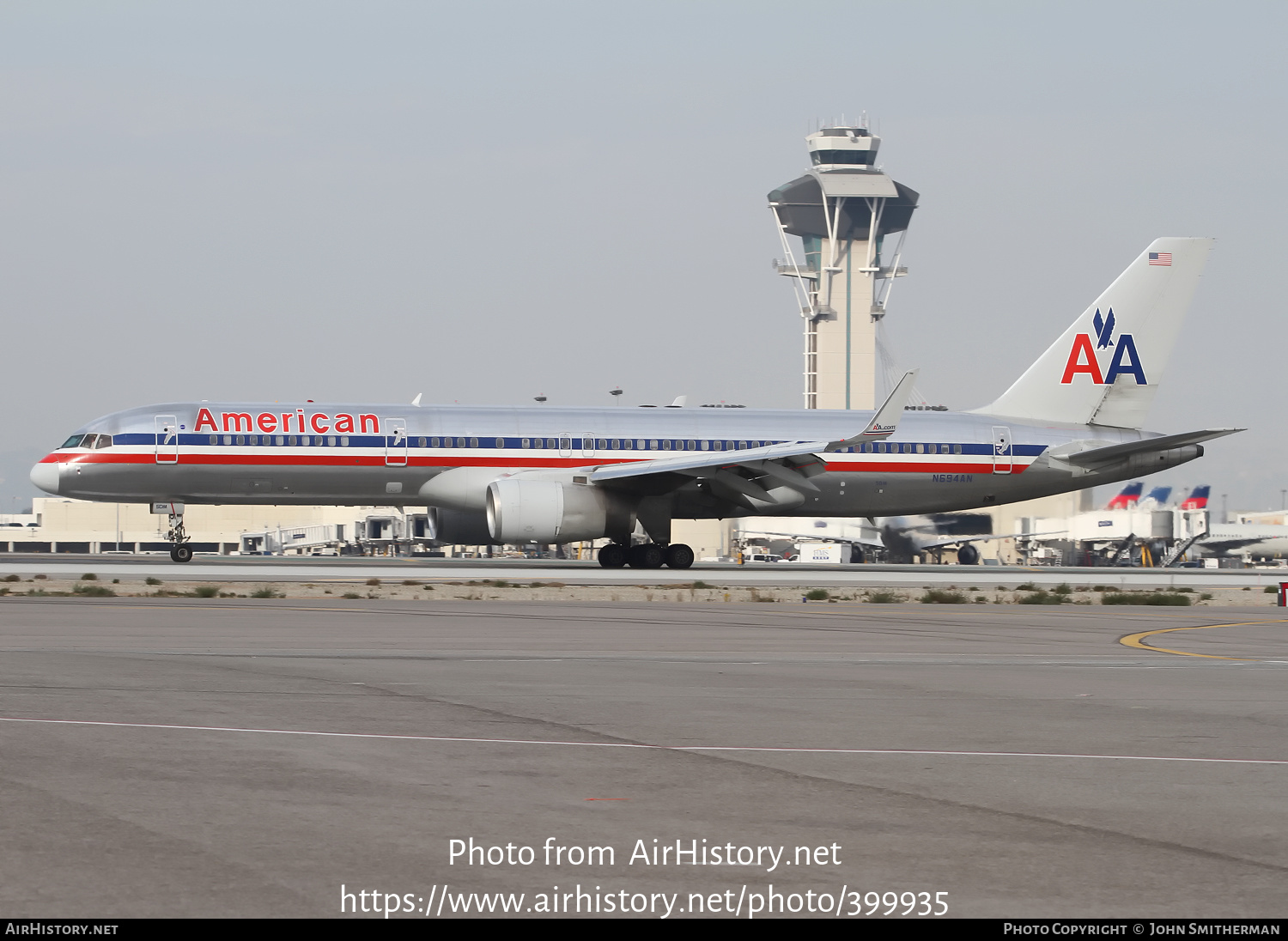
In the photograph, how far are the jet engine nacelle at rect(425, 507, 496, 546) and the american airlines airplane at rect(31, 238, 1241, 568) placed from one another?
0.06m

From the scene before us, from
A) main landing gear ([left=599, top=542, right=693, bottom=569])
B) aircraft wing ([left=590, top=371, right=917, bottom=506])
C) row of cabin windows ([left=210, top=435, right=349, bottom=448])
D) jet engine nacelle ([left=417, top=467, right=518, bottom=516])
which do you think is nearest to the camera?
aircraft wing ([left=590, top=371, right=917, bottom=506])

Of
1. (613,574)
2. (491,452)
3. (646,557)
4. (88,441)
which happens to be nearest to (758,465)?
(646,557)

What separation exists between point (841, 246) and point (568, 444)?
14947 cm

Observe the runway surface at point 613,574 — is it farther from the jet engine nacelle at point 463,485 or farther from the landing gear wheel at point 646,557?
the jet engine nacelle at point 463,485

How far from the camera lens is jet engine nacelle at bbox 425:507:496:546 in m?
38.0

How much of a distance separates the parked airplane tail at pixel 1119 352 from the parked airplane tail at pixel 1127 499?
5260 cm

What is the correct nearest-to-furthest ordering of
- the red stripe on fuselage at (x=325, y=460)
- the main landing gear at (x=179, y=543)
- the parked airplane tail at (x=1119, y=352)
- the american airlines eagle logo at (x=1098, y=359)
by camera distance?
the red stripe on fuselage at (x=325, y=460)
the main landing gear at (x=179, y=543)
the parked airplane tail at (x=1119, y=352)
the american airlines eagle logo at (x=1098, y=359)

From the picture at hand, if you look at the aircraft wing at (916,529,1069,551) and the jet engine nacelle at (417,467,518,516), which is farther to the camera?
the aircraft wing at (916,529,1069,551)

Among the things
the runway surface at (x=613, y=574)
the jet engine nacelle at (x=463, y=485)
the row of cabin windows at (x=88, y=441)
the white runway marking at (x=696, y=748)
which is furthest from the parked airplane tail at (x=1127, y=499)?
the white runway marking at (x=696, y=748)

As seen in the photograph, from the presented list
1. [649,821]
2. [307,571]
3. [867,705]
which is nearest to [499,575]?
[307,571]

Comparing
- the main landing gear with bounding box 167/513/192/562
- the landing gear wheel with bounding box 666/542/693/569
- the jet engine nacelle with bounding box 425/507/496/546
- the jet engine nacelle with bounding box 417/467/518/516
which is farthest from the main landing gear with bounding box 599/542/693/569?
the main landing gear with bounding box 167/513/192/562

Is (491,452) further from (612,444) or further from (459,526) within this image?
(612,444)

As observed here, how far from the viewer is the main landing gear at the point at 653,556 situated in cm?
3831

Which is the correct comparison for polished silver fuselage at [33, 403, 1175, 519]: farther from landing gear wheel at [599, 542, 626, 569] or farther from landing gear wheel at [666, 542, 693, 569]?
landing gear wheel at [599, 542, 626, 569]
